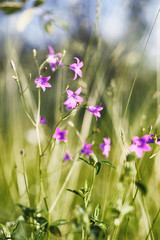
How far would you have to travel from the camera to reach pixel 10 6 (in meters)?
0.87

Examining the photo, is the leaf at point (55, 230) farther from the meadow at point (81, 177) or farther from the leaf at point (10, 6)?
the leaf at point (10, 6)

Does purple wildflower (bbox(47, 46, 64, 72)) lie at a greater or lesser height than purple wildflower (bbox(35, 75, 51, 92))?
greater

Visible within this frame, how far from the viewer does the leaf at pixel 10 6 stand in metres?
0.86

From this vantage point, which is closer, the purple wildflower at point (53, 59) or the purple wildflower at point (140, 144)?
the purple wildflower at point (140, 144)

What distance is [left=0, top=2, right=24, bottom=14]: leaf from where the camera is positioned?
2.83 feet

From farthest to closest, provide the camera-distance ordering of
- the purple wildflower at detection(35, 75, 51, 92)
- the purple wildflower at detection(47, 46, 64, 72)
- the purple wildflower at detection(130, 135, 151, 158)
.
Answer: the purple wildflower at detection(47, 46, 64, 72), the purple wildflower at detection(35, 75, 51, 92), the purple wildflower at detection(130, 135, 151, 158)

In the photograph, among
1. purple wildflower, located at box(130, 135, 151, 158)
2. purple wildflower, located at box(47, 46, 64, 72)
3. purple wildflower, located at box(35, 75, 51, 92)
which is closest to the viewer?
purple wildflower, located at box(130, 135, 151, 158)

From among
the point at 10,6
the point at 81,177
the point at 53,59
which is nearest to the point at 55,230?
the point at 53,59

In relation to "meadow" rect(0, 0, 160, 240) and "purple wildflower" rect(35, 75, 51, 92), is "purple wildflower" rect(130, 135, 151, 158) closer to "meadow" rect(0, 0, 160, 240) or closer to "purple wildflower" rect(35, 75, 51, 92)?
"meadow" rect(0, 0, 160, 240)

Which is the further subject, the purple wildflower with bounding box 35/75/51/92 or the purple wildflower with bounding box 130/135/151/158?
the purple wildflower with bounding box 35/75/51/92

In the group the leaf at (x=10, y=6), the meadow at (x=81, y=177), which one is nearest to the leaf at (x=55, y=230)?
the meadow at (x=81, y=177)

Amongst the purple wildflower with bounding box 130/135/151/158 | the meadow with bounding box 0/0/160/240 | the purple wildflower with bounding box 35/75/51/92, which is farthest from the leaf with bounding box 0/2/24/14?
the purple wildflower with bounding box 130/135/151/158

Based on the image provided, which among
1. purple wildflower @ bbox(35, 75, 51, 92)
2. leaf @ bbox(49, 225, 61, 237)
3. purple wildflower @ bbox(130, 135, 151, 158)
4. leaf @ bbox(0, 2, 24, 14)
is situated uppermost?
leaf @ bbox(0, 2, 24, 14)

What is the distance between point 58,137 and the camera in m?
0.81
